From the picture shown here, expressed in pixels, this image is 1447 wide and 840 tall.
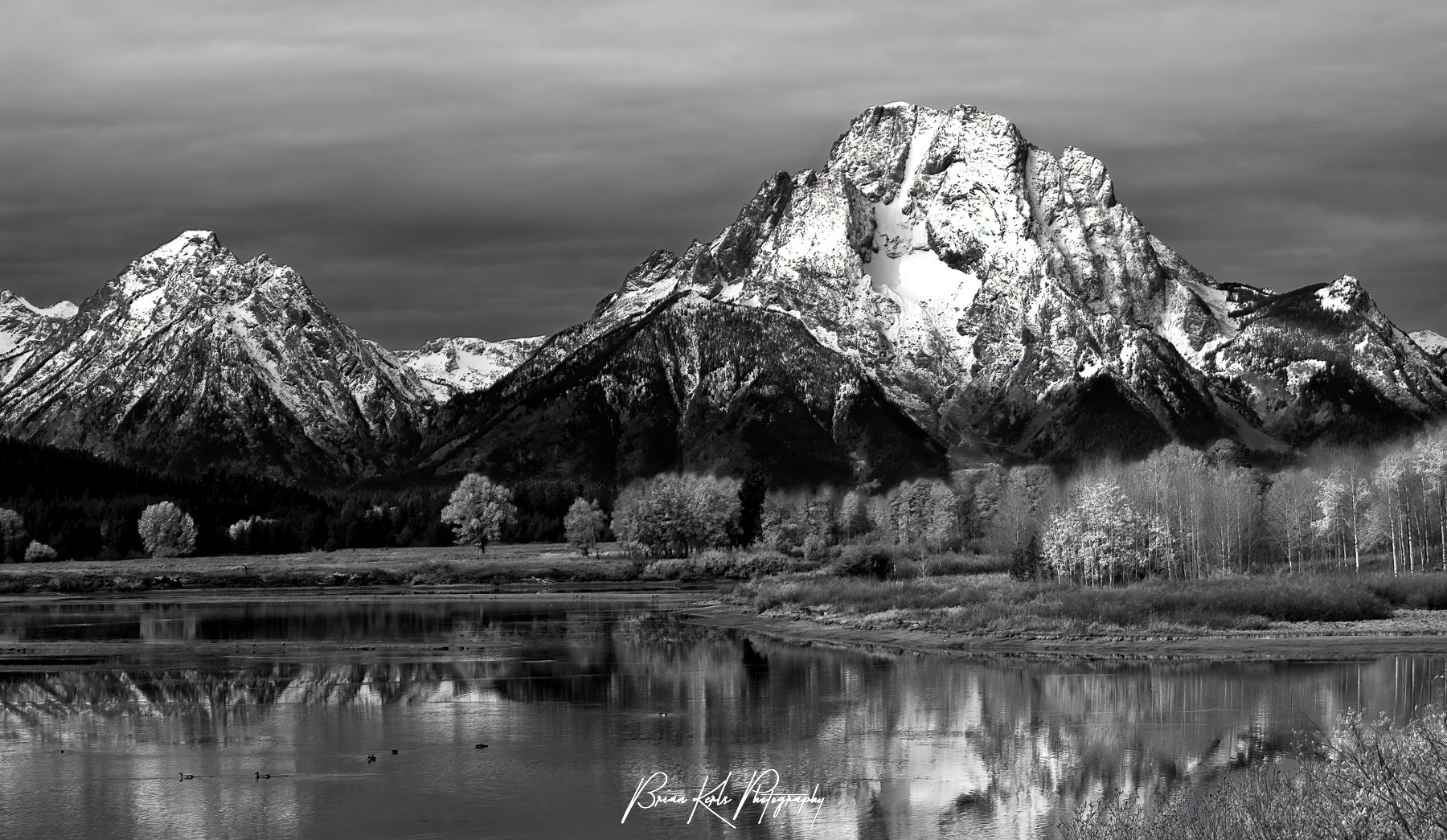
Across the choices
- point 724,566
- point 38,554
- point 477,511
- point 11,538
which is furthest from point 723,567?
point 11,538

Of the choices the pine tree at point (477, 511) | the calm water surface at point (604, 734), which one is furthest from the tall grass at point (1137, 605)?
the pine tree at point (477, 511)

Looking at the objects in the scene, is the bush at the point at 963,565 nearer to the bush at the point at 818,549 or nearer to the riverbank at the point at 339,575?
the bush at the point at 818,549

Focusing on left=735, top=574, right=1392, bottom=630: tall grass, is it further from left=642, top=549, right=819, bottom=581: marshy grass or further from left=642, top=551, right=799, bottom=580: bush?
left=642, top=551, right=799, bottom=580: bush

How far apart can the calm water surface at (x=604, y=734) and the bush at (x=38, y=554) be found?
125 metres

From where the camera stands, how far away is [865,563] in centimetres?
12900

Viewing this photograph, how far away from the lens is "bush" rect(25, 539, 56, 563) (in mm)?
186625

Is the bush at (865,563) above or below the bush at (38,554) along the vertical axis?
below

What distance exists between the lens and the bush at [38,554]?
612 ft

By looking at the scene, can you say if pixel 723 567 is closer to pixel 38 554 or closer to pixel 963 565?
pixel 963 565

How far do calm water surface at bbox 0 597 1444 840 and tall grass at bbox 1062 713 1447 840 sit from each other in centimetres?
634

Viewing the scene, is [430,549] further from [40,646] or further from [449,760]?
[449,760]

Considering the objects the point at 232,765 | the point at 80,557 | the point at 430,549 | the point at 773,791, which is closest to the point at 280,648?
the point at 232,765

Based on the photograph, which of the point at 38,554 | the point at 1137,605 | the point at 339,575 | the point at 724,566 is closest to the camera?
the point at 1137,605

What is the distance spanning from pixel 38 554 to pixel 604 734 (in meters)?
166
